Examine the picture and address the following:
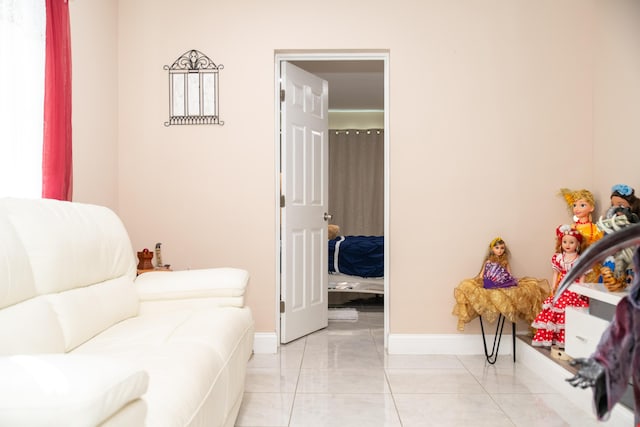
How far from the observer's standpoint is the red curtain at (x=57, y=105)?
8.44ft

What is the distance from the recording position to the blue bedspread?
5320 millimetres

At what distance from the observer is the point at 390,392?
288 centimetres

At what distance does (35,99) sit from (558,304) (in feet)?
10.4

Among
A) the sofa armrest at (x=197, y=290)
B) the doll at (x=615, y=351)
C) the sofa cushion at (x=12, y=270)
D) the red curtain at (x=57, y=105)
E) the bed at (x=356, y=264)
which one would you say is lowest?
the bed at (x=356, y=264)

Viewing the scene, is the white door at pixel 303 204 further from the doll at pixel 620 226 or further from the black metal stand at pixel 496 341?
the doll at pixel 620 226

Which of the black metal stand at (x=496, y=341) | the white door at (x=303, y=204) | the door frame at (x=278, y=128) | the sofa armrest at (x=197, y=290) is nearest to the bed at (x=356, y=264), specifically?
the white door at (x=303, y=204)

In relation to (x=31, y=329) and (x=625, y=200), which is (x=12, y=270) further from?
(x=625, y=200)

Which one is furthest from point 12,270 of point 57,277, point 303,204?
point 303,204

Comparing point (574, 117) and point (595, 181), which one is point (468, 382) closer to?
point (595, 181)

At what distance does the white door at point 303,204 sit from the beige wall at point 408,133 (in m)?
0.18

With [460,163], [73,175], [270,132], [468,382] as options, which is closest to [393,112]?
[460,163]

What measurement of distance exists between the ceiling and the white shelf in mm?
2537

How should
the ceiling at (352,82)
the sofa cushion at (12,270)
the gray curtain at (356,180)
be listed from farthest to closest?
the gray curtain at (356,180) < the ceiling at (352,82) < the sofa cushion at (12,270)

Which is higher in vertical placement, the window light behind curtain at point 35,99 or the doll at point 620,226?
the window light behind curtain at point 35,99
